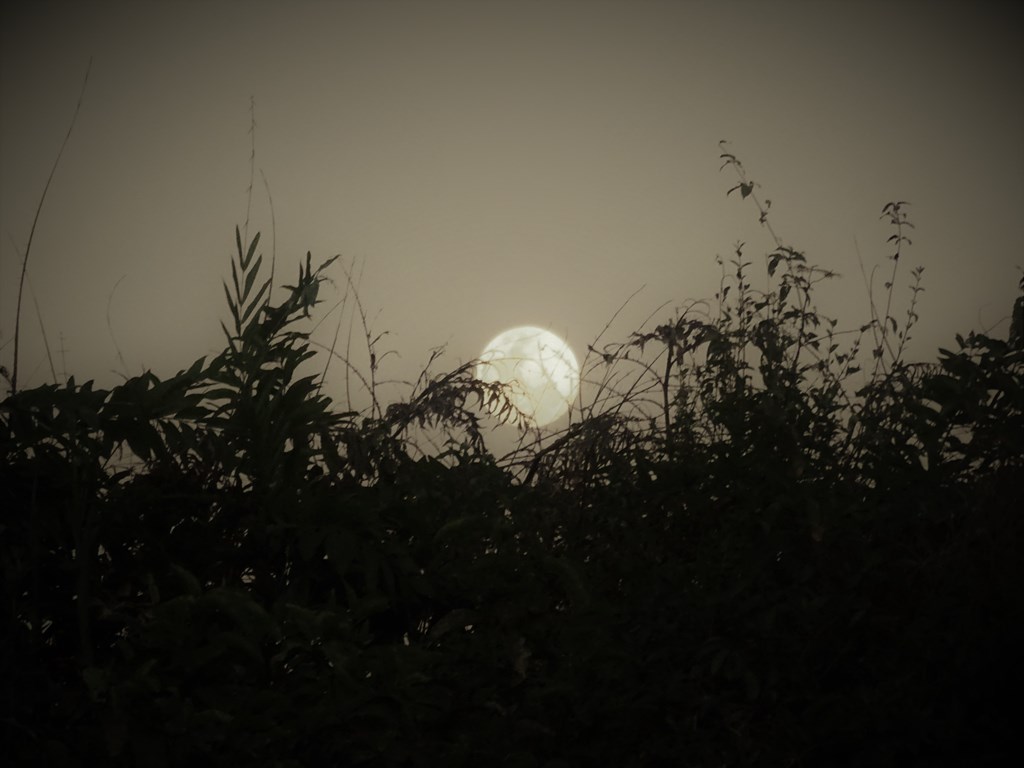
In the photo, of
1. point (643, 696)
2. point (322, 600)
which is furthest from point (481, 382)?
point (643, 696)

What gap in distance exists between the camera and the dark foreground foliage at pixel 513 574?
7.48 feet

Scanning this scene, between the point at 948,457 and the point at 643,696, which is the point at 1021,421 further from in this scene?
the point at 643,696

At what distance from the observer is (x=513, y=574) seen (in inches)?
109

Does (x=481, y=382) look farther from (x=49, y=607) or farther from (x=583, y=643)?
(x=49, y=607)

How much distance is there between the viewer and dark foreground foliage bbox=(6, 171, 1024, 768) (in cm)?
228

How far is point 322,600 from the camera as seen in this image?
2.92 m

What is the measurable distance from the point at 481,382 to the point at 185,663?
1501mm

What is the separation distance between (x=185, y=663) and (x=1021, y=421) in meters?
2.52

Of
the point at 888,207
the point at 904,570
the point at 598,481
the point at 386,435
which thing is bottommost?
the point at 904,570

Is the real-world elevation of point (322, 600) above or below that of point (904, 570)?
above

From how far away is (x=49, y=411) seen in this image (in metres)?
2.85

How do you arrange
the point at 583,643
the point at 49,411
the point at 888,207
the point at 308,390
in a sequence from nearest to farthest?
the point at 583,643
the point at 49,411
the point at 308,390
the point at 888,207

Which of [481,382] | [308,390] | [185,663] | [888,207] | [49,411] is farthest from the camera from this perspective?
[888,207]

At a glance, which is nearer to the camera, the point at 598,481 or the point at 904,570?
the point at 904,570
